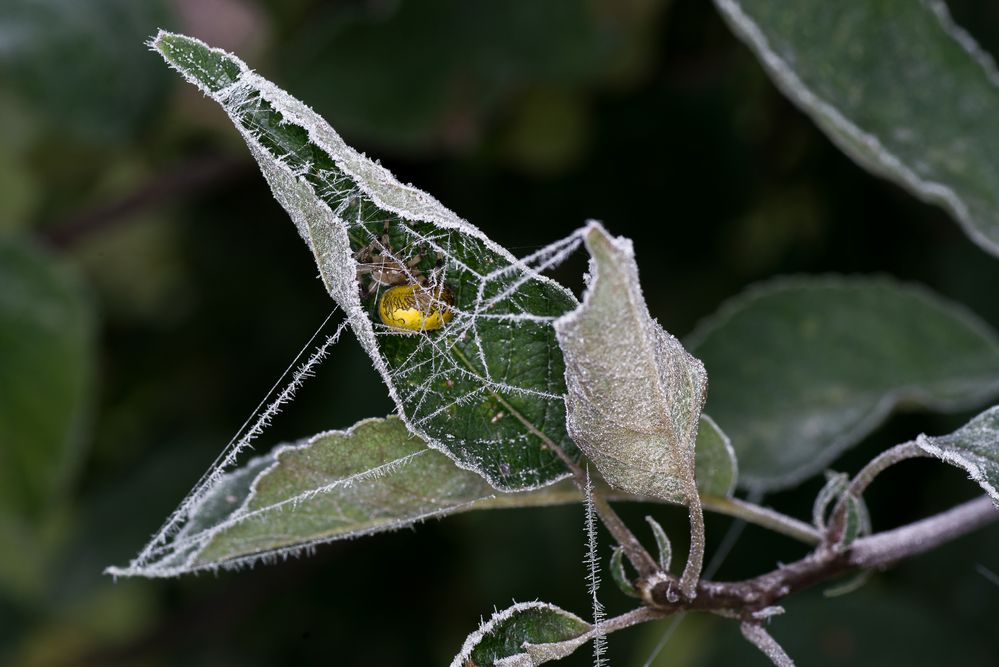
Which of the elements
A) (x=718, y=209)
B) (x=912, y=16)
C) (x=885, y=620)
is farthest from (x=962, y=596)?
(x=912, y=16)

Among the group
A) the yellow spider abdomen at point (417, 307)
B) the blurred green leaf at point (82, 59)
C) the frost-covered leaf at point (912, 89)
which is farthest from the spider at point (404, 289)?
the blurred green leaf at point (82, 59)

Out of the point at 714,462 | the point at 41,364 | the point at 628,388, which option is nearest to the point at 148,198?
the point at 41,364

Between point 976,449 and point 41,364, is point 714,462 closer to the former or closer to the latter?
point 976,449

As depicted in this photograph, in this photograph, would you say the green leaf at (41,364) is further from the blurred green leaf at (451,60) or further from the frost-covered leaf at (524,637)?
the frost-covered leaf at (524,637)

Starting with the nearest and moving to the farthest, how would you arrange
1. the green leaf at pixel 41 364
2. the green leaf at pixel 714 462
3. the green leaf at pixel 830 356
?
the green leaf at pixel 714 462 < the green leaf at pixel 830 356 < the green leaf at pixel 41 364

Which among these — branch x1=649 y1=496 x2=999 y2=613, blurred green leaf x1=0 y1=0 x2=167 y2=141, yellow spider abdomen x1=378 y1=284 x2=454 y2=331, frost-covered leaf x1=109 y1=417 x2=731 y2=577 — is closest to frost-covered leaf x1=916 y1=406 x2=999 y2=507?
branch x1=649 y1=496 x2=999 y2=613

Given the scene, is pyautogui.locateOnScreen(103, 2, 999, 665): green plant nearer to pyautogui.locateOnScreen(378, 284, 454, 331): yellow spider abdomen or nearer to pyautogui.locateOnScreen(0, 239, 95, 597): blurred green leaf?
pyautogui.locateOnScreen(378, 284, 454, 331): yellow spider abdomen
